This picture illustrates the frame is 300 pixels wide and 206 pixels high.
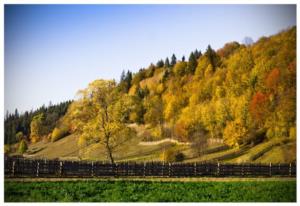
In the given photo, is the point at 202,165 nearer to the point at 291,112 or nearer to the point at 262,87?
the point at 291,112

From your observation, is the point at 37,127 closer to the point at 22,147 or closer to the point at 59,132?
the point at 59,132

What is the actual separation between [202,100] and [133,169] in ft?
78.3

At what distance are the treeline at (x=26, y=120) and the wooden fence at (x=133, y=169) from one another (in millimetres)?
2545

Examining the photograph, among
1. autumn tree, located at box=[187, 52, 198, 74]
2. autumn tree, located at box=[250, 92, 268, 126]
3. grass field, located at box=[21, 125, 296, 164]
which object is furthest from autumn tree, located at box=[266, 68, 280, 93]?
autumn tree, located at box=[187, 52, 198, 74]

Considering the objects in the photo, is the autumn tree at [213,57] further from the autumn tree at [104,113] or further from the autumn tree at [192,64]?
the autumn tree at [104,113]

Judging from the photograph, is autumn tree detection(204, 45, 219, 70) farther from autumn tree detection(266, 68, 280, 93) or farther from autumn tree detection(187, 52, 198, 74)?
autumn tree detection(266, 68, 280, 93)

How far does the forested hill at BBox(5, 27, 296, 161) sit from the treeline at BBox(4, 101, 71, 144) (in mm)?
606

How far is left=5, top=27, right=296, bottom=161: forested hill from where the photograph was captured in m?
35.7

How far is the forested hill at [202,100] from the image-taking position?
35719 mm

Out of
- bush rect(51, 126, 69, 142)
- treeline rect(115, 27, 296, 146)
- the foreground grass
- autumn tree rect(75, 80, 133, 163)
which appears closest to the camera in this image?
the foreground grass

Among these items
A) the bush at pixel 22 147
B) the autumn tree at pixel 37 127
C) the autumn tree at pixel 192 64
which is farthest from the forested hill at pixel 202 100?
the bush at pixel 22 147

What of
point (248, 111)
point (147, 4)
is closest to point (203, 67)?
point (248, 111)

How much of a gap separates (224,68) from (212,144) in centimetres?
1214

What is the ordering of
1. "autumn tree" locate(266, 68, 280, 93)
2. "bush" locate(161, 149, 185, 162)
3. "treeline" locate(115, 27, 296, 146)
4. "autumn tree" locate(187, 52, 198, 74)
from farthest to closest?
"autumn tree" locate(187, 52, 198, 74) < "bush" locate(161, 149, 185, 162) < "autumn tree" locate(266, 68, 280, 93) < "treeline" locate(115, 27, 296, 146)
